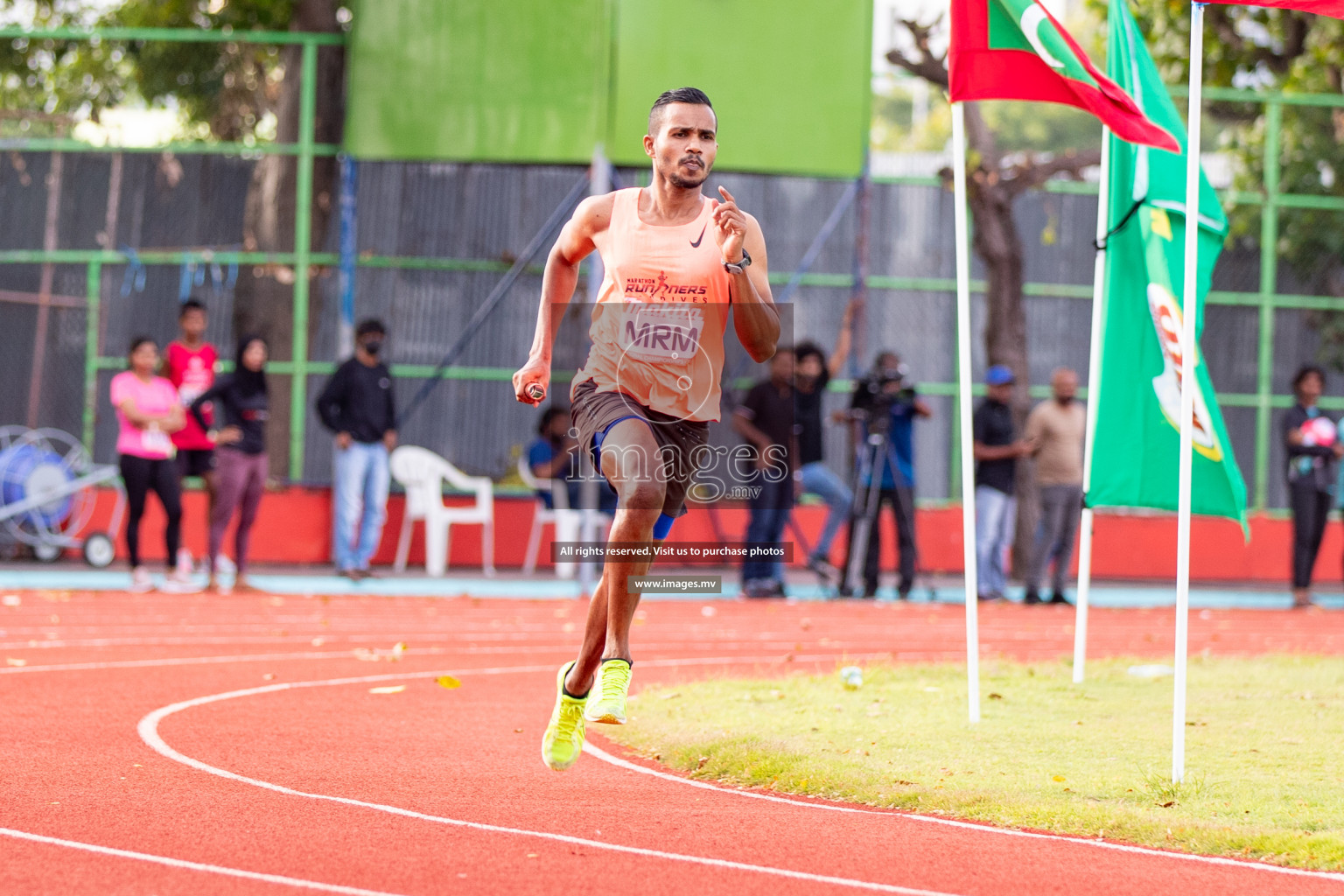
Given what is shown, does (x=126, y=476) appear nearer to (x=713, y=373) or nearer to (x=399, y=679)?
(x=399, y=679)

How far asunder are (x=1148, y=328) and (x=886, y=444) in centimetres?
657

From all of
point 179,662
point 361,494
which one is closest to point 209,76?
point 361,494

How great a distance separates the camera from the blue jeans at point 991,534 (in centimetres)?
1543

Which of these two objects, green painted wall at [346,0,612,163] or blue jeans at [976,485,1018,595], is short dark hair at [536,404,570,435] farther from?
blue jeans at [976,485,1018,595]

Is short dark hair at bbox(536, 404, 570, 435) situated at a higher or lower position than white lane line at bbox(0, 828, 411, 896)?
higher

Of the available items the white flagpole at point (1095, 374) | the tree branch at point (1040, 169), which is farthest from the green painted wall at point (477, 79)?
the white flagpole at point (1095, 374)

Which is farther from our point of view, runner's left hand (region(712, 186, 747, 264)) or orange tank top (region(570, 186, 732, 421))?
orange tank top (region(570, 186, 732, 421))

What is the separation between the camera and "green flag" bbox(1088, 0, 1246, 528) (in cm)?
847

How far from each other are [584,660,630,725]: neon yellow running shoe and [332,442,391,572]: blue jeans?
1007 cm

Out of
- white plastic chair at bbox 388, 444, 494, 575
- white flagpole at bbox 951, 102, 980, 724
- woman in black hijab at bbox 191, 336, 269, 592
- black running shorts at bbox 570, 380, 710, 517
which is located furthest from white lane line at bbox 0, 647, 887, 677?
white plastic chair at bbox 388, 444, 494, 575

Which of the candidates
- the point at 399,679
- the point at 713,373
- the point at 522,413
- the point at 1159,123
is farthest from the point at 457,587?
the point at 713,373

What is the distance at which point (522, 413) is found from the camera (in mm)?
18594

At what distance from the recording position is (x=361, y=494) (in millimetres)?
16062

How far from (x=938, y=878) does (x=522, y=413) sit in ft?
46.5
